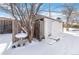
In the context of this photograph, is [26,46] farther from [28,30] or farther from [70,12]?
→ [70,12]

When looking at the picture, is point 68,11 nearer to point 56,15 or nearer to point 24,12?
point 56,15

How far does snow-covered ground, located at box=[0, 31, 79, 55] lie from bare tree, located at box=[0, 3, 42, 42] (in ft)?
0.58

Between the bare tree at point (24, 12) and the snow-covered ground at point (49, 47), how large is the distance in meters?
0.18

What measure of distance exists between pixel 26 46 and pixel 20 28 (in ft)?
0.87

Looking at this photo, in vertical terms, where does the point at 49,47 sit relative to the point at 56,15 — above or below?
below

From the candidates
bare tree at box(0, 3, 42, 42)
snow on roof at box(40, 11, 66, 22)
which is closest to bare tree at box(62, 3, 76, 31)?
snow on roof at box(40, 11, 66, 22)

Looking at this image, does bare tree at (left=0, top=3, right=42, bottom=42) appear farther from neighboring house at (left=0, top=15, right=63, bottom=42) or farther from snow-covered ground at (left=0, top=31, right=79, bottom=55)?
snow-covered ground at (left=0, top=31, right=79, bottom=55)

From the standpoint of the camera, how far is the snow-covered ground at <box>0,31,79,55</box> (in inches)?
84.5

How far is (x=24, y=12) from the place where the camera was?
2.13 metres

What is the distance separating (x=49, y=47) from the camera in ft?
7.11

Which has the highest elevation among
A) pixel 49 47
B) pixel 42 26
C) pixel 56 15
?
pixel 56 15

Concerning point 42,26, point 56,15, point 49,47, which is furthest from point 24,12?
point 49,47

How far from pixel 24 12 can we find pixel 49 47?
22.7 inches
